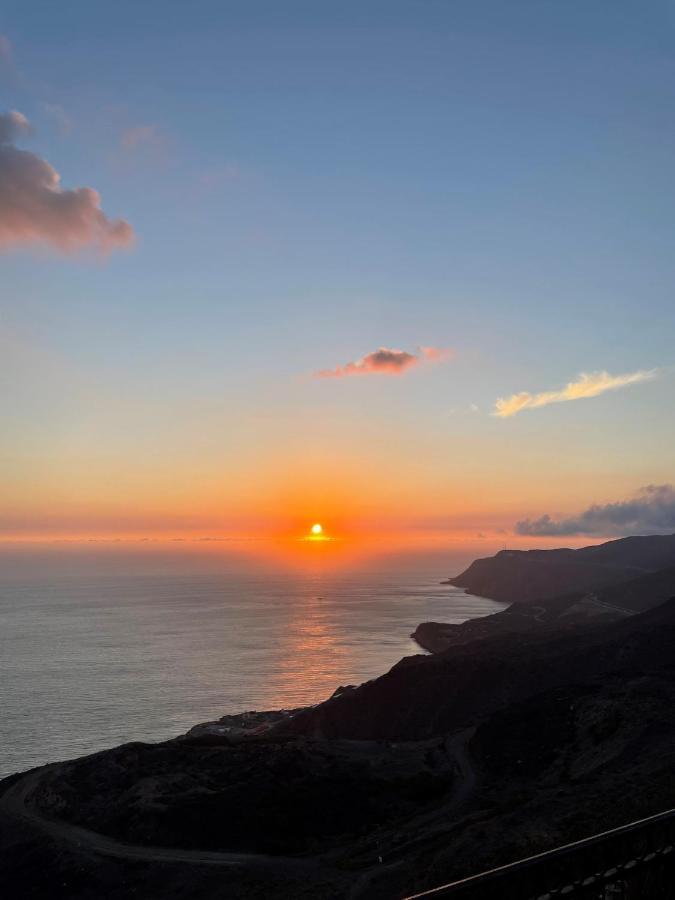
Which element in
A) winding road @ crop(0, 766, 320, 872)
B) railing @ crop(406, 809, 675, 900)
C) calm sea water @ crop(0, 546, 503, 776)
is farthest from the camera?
calm sea water @ crop(0, 546, 503, 776)

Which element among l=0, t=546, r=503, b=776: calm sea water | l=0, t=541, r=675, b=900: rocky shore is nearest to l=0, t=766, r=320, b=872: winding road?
l=0, t=541, r=675, b=900: rocky shore

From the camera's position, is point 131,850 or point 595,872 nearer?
point 595,872

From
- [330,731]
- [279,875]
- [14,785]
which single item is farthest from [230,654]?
[279,875]

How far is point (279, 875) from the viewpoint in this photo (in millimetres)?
37875

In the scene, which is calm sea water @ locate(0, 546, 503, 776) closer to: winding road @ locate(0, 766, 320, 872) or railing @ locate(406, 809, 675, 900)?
winding road @ locate(0, 766, 320, 872)

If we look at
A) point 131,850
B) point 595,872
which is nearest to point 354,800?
point 131,850

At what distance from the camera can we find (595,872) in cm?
799

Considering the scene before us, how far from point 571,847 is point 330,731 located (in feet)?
274

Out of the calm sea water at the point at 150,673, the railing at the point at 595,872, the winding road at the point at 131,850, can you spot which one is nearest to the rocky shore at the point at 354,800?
the winding road at the point at 131,850

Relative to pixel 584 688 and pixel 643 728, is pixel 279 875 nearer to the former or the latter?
pixel 643 728

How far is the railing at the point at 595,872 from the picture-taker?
24.1 feet

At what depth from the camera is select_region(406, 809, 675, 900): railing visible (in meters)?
7.35

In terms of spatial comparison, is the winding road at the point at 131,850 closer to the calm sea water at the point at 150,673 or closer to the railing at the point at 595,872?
the calm sea water at the point at 150,673

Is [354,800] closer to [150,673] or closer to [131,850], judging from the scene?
[131,850]
